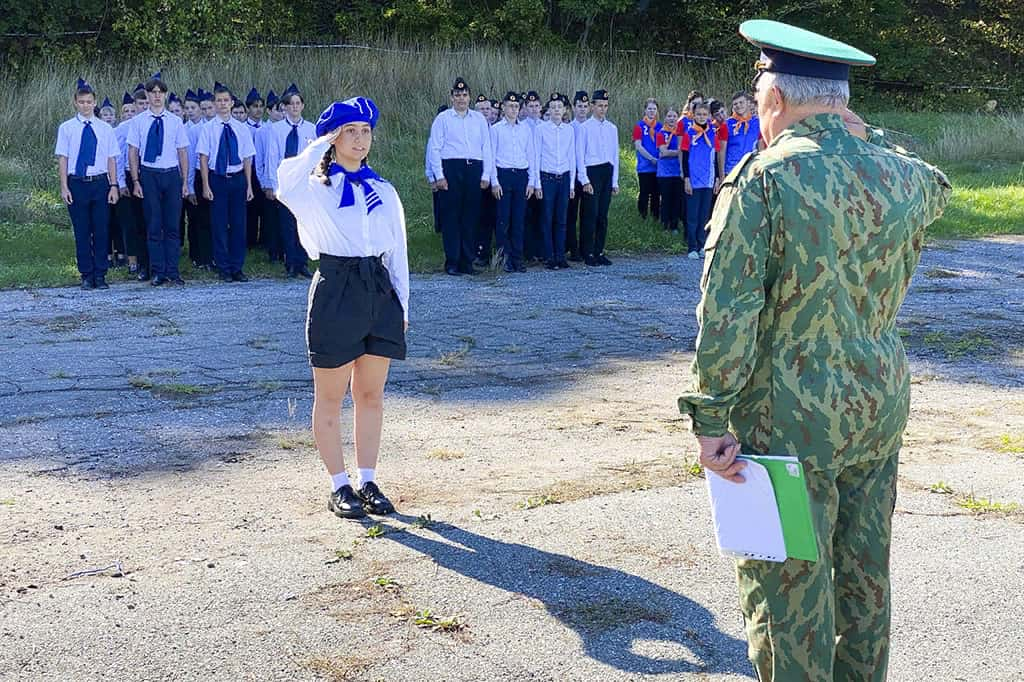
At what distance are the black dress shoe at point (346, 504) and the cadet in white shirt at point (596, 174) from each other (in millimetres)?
10187

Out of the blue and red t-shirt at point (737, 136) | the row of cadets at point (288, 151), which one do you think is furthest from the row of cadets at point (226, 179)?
the blue and red t-shirt at point (737, 136)

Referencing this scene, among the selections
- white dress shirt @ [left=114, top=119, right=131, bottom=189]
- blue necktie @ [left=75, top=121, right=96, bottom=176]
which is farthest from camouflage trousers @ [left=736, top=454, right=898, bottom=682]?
white dress shirt @ [left=114, top=119, right=131, bottom=189]

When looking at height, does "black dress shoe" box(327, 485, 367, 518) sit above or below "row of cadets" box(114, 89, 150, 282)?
below

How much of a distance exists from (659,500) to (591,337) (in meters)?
4.80

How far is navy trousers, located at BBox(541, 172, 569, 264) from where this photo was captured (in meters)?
15.7

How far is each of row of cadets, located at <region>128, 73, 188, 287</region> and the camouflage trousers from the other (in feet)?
37.6

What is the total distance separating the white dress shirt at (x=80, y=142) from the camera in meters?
13.3

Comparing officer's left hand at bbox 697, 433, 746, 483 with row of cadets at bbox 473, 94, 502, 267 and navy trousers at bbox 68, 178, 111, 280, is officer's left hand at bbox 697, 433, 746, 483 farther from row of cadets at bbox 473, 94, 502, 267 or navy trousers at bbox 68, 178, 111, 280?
row of cadets at bbox 473, 94, 502, 267

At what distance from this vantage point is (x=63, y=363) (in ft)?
31.8

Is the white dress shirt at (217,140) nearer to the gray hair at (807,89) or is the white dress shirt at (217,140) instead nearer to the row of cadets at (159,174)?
the row of cadets at (159,174)

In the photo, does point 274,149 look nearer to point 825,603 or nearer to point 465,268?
point 465,268

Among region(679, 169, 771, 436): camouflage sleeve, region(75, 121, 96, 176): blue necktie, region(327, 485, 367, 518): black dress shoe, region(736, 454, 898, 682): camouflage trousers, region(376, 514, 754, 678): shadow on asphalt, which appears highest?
region(75, 121, 96, 176): blue necktie

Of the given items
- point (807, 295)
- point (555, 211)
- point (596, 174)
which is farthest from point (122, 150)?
point (807, 295)

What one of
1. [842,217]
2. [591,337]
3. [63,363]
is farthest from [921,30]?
[842,217]
